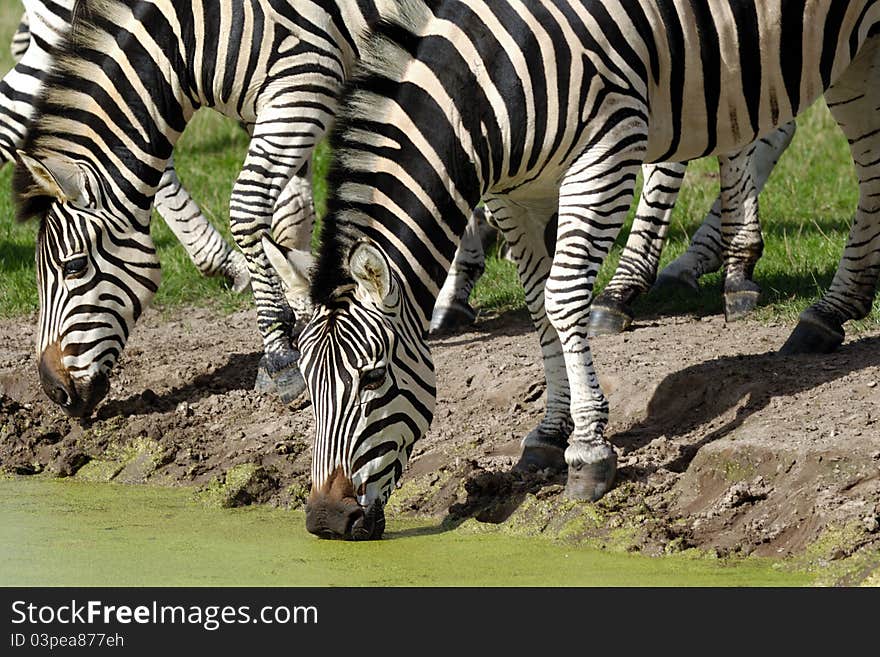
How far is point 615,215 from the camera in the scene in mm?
6348

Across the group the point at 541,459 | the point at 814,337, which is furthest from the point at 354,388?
→ the point at 814,337

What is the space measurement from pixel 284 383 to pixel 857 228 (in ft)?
10.7

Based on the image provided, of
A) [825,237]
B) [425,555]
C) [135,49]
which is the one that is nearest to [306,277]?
[425,555]

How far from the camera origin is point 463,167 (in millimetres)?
6168

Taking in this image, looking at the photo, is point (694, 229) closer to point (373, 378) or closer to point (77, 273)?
point (77, 273)

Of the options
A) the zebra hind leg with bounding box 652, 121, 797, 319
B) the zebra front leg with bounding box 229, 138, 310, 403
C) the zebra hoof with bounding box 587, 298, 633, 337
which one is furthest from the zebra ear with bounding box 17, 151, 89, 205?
the zebra hind leg with bounding box 652, 121, 797, 319

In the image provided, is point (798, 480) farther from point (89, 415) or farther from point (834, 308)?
point (89, 415)

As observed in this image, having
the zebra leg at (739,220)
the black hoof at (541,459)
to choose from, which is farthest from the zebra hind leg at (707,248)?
the black hoof at (541,459)

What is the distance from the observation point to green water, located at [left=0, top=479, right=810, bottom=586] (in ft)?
18.7

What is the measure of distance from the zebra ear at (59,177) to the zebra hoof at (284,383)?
1.42m

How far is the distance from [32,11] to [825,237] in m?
5.40

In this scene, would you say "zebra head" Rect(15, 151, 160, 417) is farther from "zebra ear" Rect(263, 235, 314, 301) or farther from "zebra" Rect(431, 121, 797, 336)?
"zebra ear" Rect(263, 235, 314, 301)

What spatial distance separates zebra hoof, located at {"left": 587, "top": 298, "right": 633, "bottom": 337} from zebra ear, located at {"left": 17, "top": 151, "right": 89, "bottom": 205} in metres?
3.01

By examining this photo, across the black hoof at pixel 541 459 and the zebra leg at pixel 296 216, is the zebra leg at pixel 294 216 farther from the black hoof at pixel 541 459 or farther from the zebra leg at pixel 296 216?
the black hoof at pixel 541 459
